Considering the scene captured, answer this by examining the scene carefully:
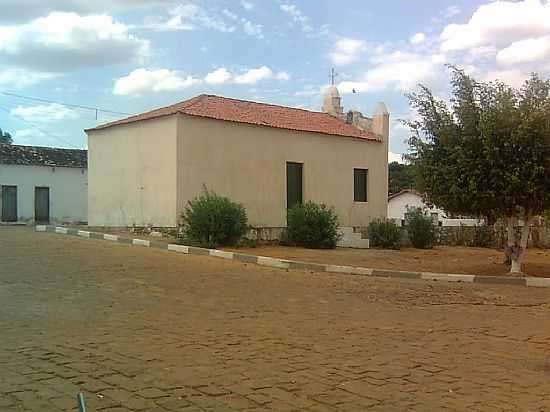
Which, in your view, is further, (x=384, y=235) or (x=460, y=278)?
(x=384, y=235)

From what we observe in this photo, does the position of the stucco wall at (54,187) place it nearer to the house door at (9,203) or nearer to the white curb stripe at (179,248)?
the house door at (9,203)

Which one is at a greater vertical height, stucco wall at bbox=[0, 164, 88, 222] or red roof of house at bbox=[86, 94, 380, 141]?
red roof of house at bbox=[86, 94, 380, 141]

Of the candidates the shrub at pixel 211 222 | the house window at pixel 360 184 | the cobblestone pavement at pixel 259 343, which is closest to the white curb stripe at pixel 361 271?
the cobblestone pavement at pixel 259 343

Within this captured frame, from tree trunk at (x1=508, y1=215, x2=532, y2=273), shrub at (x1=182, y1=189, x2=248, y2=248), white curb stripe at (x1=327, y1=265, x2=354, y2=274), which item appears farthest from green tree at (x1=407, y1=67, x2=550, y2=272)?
shrub at (x1=182, y1=189, x2=248, y2=248)

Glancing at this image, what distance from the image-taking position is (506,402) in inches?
200

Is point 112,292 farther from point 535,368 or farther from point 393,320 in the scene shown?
point 535,368

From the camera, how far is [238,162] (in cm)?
2297

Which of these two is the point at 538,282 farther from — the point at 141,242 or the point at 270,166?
the point at 270,166

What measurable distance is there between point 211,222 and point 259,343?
11.5 meters

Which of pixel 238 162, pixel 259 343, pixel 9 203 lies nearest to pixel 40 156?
pixel 9 203

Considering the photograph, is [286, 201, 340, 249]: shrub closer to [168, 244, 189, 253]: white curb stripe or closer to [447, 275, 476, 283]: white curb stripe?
[168, 244, 189, 253]: white curb stripe

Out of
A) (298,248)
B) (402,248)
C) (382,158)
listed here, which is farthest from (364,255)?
(382,158)

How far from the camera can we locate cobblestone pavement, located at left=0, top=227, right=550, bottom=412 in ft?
16.2

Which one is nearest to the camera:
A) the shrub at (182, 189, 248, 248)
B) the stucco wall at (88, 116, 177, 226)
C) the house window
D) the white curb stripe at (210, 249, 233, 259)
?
the white curb stripe at (210, 249, 233, 259)
